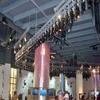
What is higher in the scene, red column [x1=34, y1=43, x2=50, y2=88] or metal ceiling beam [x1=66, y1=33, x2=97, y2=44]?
metal ceiling beam [x1=66, y1=33, x2=97, y2=44]

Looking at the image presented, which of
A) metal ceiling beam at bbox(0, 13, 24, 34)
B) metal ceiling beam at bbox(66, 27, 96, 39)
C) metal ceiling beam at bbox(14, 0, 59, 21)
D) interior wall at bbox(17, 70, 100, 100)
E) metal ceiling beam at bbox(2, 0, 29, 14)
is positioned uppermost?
metal ceiling beam at bbox(2, 0, 29, 14)

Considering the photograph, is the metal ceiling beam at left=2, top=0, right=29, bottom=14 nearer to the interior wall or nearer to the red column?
the red column

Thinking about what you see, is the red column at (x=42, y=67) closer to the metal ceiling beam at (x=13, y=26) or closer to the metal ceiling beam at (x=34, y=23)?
the metal ceiling beam at (x=34, y=23)

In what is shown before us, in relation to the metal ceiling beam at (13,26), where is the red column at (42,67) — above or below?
below

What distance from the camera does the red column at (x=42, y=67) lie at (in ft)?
37.2

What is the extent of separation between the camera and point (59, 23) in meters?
7.19

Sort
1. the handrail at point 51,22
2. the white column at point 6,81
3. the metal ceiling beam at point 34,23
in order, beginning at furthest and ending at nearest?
the white column at point 6,81
the metal ceiling beam at point 34,23
the handrail at point 51,22

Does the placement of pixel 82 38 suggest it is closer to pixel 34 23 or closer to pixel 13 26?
pixel 34 23

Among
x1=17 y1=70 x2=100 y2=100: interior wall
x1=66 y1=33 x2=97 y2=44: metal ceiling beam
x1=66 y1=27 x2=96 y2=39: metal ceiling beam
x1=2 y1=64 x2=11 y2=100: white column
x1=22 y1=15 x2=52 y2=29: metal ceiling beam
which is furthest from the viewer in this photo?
x1=17 y1=70 x2=100 y2=100: interior wall

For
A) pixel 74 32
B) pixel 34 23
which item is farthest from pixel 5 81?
pixel 34 23

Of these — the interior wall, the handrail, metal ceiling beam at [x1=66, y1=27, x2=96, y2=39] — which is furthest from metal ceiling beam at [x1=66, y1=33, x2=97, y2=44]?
the interior wall

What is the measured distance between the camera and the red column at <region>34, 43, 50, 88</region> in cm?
1133

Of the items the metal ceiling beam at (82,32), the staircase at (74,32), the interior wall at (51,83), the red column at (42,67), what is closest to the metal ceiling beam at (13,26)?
the staircase at (74,32)

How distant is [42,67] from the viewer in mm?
11555
